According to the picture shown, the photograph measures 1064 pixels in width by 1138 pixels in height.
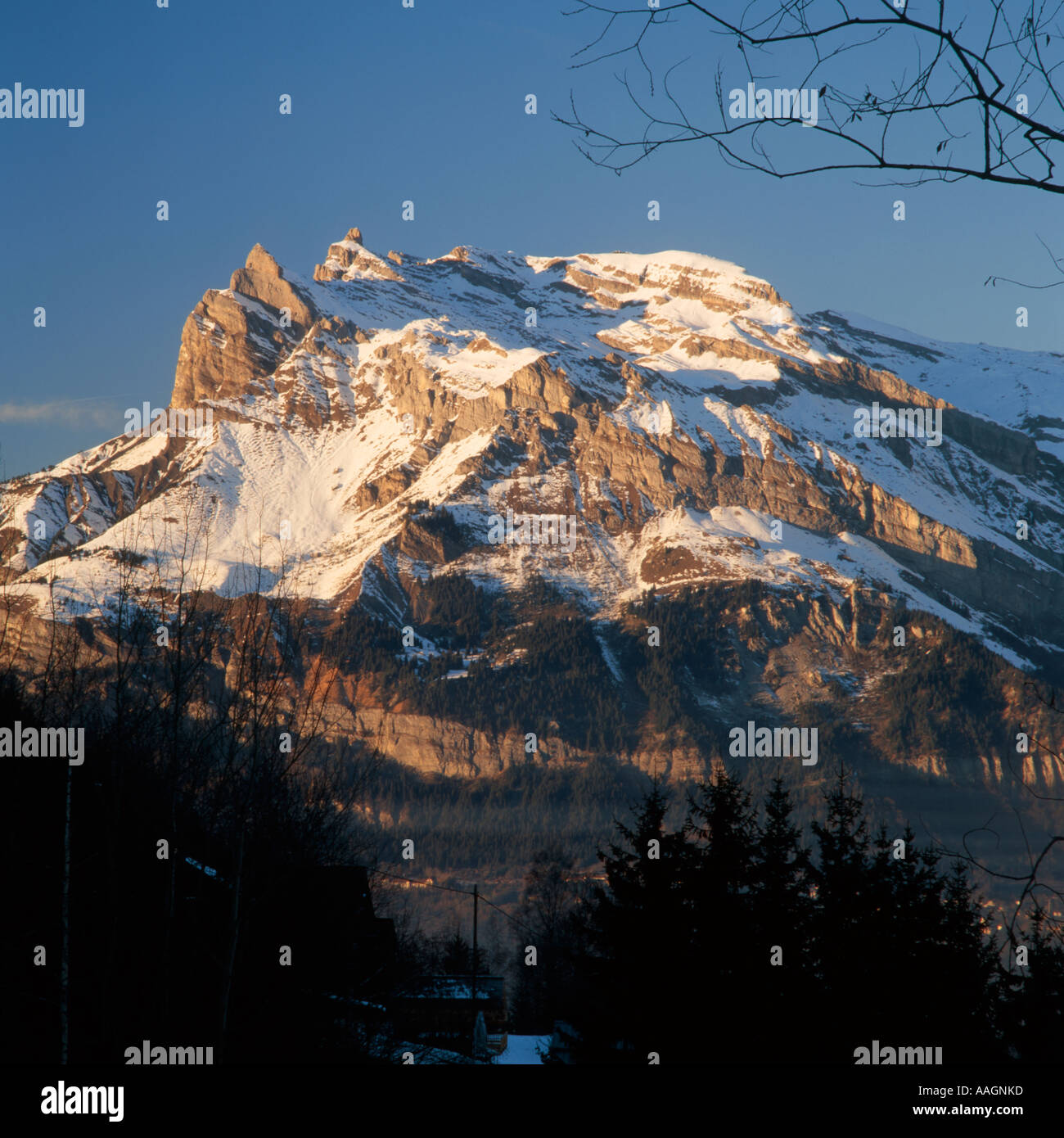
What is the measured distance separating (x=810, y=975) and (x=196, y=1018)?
12.4 meters

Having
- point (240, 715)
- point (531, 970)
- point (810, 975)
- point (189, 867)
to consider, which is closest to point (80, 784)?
point (189, 867)

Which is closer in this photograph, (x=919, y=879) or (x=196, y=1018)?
(x=196, y=1018)

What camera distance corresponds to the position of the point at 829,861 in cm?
2475

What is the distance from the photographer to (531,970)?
77.0 meters
